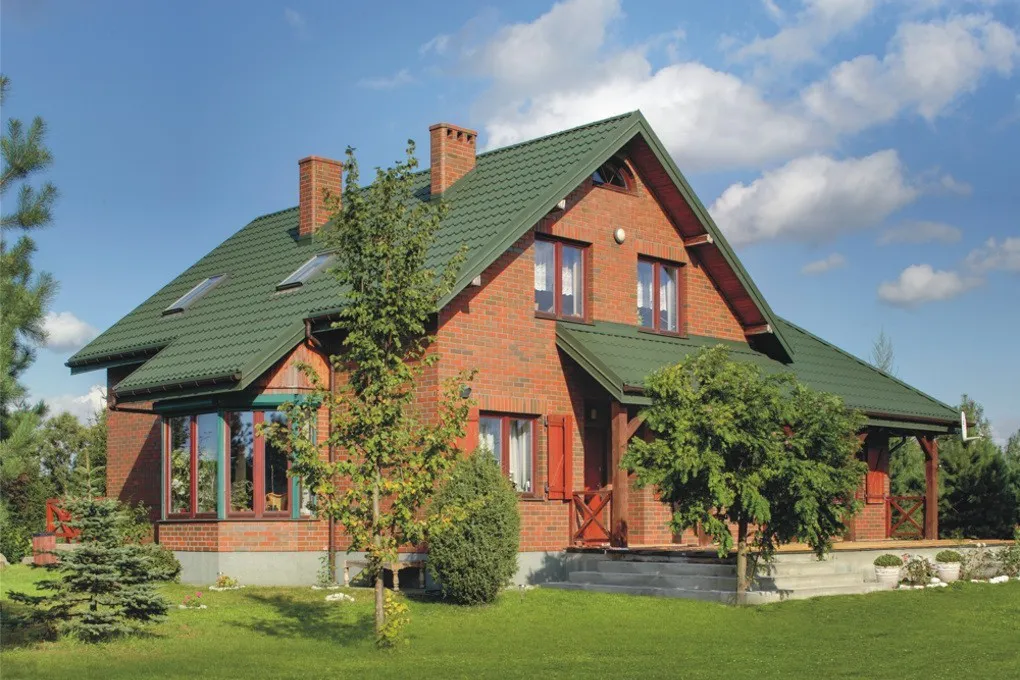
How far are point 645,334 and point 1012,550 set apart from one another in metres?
7.83

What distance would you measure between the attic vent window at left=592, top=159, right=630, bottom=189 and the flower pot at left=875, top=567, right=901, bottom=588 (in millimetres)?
8675

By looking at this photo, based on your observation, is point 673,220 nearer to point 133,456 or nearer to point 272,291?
point 272,291

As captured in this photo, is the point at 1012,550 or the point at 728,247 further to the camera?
the point at 728,247

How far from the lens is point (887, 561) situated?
21859 mm

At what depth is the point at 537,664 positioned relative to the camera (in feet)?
48.9

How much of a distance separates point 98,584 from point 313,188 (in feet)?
44.3

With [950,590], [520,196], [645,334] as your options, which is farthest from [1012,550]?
[520,196]

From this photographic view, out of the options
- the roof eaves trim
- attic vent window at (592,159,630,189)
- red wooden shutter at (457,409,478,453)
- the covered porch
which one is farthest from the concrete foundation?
attic vent window at (592,159,630,189)

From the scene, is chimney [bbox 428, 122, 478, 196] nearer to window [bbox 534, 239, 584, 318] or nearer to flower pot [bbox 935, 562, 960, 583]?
window [bbox 534, 239, 584, 318]

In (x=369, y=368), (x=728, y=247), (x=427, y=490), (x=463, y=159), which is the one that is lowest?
(x=427, y=490)

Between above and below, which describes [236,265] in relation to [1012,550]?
above

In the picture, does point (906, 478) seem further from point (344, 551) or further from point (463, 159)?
point (344, 551)

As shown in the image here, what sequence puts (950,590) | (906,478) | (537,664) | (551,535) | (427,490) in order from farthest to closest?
1. (906,478)
2. (551,535)
3. (950,590)
4. (427,490)
5. (537,664)

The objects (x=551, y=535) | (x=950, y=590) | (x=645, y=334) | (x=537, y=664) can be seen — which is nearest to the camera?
(x=537, y=664)
